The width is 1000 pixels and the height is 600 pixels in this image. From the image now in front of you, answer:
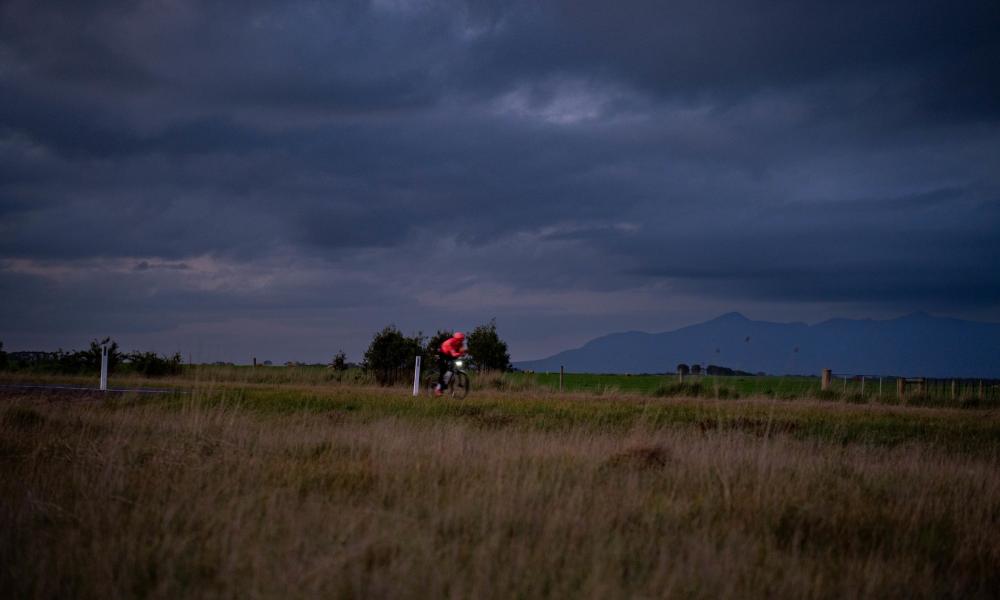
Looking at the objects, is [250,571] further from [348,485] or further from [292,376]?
[292,376]

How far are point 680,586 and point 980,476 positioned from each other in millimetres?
7365

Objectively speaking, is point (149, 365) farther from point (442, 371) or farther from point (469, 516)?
point (469, 516)

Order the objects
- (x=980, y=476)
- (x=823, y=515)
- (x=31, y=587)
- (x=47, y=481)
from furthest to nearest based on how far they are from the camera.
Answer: (x=980, y=476), (x=47, y=481), (x=823, y=515), (x=31, y=587)

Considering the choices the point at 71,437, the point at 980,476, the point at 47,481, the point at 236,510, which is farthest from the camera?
the point at 71,437

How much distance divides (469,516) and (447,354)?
19260 mm

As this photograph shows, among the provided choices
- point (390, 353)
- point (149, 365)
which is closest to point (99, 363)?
point (149, 365)

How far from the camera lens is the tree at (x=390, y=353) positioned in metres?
39.7

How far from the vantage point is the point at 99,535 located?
6.05 meters

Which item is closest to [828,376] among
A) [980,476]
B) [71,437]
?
[980,476]

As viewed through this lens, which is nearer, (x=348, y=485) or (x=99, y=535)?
(x=99, y=535)

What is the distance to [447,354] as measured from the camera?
85.1ft

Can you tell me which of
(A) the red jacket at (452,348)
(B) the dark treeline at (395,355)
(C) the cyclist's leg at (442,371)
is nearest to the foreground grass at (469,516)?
(A) the red jacket at (452,348)

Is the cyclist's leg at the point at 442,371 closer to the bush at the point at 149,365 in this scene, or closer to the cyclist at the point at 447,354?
the cyclist at the point at 447,354

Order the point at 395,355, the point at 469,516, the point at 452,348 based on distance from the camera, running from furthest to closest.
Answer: the point at 395,355 < the point at 452,348 < the point at 469,516
